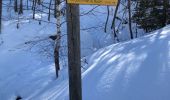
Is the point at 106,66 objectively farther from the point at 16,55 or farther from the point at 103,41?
the point at 103,41

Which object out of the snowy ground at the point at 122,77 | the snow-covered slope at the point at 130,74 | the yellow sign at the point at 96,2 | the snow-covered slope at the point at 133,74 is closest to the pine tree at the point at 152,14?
the snowy ground at the point at 122,77

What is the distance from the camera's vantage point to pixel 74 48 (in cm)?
570

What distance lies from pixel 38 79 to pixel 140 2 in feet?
34.8

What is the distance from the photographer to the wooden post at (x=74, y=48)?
5645mm

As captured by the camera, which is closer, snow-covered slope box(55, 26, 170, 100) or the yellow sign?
the yellow sign

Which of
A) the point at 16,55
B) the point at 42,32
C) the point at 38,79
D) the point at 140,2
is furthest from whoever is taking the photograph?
the point at 42,32

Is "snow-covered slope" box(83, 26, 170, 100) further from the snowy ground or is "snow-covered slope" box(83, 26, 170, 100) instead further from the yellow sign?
the yellow sign

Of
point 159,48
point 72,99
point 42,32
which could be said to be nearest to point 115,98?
point 72,99

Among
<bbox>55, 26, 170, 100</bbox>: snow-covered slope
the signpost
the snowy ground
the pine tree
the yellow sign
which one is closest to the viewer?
the yellow sign

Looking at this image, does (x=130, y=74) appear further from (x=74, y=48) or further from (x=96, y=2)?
(x=96, y=2)

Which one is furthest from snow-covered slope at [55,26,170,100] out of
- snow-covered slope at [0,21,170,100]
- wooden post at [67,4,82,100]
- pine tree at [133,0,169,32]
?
pine tree at [133,0,169,32]

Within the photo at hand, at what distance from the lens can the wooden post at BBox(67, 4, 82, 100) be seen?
564 cm

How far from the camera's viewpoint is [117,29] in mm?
Answer: 29969

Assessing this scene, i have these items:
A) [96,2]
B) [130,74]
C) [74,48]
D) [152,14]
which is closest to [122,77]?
[130,74]
